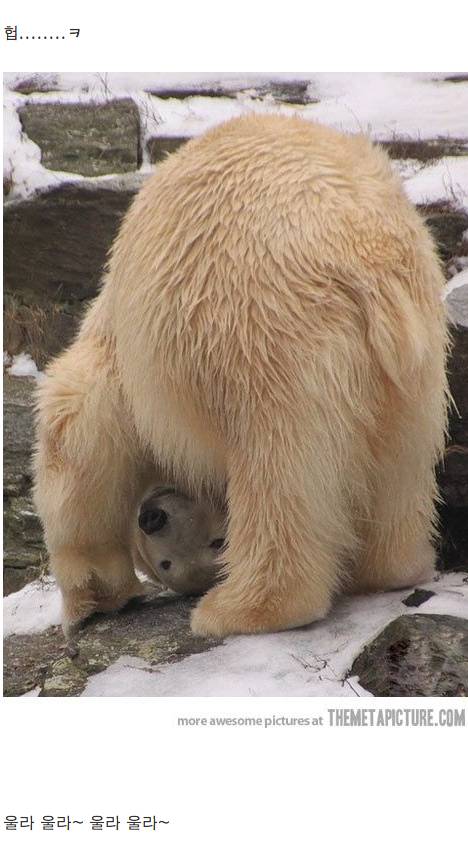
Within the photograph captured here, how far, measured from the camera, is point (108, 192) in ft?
11.7

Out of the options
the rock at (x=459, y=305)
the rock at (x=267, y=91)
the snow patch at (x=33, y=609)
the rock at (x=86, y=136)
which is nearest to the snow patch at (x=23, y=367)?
the rock at (x=86, y=136)

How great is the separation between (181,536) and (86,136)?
6.05 feet

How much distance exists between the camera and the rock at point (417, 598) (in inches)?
82.9

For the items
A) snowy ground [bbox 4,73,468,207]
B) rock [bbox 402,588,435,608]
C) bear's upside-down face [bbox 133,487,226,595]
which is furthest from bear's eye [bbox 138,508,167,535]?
snowy ground [bbox 4,73,468,207]

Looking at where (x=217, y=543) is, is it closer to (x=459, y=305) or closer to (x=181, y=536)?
(x=181, y=536)

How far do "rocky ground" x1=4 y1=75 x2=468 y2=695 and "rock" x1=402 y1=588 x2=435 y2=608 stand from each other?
4.4 inches

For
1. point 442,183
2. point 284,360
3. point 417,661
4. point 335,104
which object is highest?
point 335,104

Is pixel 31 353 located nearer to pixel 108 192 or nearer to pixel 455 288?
pixel 108 192

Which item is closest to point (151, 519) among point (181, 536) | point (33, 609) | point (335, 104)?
point (181, 536)

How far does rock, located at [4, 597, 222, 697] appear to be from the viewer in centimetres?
207

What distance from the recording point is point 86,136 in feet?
11.6

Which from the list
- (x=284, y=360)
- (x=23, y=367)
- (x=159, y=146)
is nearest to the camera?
(x=284, y=360)

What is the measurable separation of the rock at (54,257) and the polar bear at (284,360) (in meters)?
1.51
